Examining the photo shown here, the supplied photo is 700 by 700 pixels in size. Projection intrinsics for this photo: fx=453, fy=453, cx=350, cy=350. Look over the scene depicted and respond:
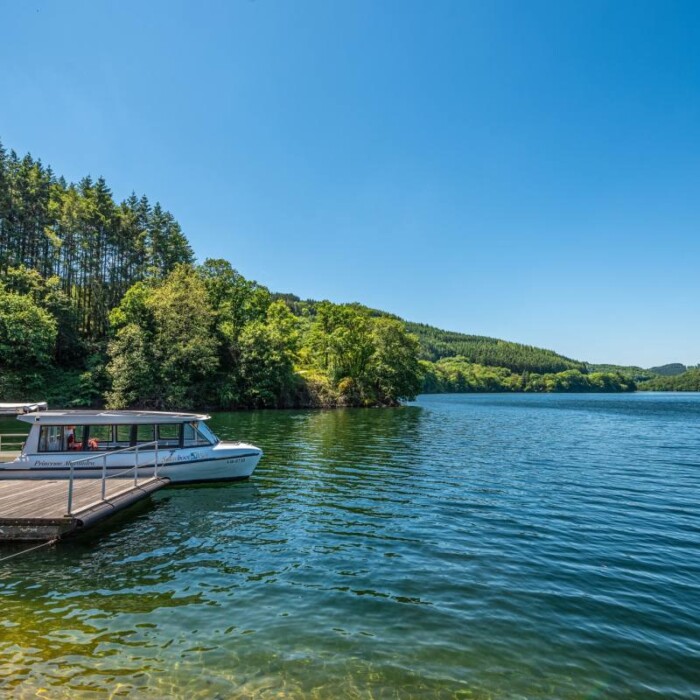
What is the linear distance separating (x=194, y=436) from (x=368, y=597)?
14168mm

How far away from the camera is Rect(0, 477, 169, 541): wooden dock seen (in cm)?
1283

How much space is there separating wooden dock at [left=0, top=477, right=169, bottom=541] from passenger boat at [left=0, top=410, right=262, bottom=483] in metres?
1.00

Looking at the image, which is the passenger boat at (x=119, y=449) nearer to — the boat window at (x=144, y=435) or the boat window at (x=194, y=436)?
the boat window at (x=194, y=436)

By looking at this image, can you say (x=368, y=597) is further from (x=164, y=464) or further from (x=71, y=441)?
(x=71, y=441)

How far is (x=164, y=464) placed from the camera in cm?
2017

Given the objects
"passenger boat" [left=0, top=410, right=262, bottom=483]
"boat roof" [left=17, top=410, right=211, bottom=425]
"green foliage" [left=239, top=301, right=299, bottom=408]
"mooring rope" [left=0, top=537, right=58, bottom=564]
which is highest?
"green foliage" [left=239, top=301, right=299, bottom=408]

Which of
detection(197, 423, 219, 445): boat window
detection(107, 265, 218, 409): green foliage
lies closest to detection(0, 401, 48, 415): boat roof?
detection(197, 423, 219, 445): boat window

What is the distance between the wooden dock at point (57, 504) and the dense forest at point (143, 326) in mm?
44263

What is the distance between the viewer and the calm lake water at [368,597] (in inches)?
282

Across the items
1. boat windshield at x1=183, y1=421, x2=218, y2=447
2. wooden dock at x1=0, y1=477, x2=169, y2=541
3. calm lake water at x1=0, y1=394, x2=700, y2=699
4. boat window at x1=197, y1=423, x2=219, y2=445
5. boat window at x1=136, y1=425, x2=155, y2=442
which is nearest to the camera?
calm lake water at x1=0, y1=394, x2=700, y2=699

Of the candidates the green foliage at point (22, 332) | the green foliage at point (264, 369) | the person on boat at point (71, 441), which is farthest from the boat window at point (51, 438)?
the green foliage at point (264, 369)

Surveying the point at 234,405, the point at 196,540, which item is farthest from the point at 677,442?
the point at 234,405

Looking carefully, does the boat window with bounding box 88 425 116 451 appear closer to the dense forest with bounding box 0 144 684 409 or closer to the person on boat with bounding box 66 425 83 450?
the person on boat with bounding box 66 425 83 450

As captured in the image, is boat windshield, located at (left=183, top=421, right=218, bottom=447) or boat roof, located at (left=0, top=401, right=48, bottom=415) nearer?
boat roof, located at (left=0, top=401, right=48, bottom=415)
